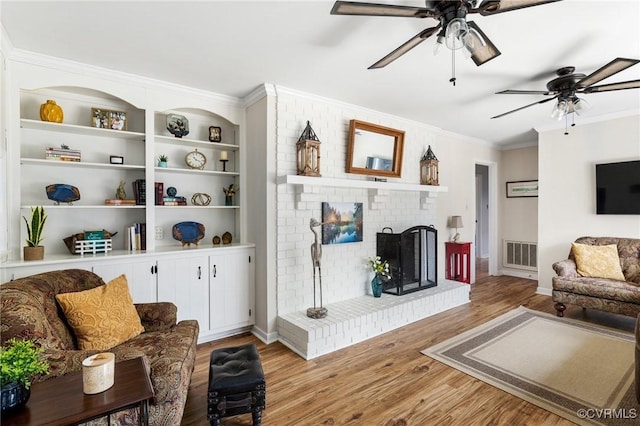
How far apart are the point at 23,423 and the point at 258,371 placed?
1.03 metres

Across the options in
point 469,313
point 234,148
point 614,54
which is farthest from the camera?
point 469,313

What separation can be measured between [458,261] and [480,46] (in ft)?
12.8

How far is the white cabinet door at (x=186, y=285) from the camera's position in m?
2.83

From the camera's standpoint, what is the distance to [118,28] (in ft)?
6.91

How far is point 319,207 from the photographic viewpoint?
3.45 m

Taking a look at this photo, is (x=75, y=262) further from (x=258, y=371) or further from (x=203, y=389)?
(x=258, y=371)

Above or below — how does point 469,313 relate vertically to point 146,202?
below

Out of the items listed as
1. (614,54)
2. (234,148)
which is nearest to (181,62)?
(234,148)

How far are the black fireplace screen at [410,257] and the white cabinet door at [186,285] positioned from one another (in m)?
2.14

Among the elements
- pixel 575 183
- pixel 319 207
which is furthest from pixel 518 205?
pixel 319 207

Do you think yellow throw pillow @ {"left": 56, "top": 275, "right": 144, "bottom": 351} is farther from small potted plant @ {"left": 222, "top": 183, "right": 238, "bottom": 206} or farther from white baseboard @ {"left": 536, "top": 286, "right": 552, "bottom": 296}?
white baseboard @ {"left": 536, "top": 286, "right": 552, "bottom": 296}

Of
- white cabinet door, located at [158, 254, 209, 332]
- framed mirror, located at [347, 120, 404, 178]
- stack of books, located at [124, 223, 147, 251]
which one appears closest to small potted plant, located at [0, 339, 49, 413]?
white cabinet door, located at [158, 254, 209, 332]

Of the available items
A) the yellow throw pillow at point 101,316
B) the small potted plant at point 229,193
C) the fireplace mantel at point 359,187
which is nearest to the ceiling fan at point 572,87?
the fireplace mantel at point 359,187

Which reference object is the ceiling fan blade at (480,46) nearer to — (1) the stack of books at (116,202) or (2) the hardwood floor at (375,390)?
(2) the hardwood floor at (375,390)
